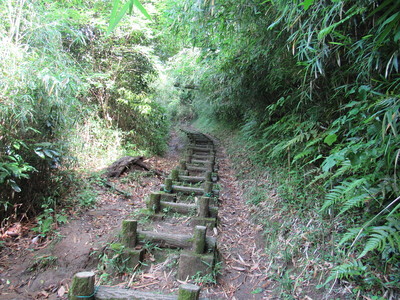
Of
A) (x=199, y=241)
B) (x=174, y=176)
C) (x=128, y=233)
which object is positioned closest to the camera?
(x=199, y=241)

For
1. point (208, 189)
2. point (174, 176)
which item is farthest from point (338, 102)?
point (174, 176)

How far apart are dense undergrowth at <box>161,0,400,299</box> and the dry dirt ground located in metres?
0.76

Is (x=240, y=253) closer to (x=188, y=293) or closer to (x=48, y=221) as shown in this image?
(x=188, y=293)

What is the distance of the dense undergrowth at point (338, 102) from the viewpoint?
1.58 metres

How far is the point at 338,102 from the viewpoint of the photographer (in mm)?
2434

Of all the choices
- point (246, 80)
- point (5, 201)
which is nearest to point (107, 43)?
point (246, 80)

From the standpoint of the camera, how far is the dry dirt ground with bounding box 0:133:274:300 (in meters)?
2.16

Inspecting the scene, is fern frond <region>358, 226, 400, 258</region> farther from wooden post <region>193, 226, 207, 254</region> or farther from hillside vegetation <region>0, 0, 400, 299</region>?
wooden post <region>193, 226, 207, 254</region>

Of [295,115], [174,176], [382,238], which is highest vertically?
[295,115]

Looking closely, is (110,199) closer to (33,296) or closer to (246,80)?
(33,296)

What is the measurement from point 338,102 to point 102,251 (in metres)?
3.01

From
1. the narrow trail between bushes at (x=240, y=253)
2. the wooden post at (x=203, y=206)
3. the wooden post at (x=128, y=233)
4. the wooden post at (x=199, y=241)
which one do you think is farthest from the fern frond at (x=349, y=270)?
the wooden post at (x=128, y=233)

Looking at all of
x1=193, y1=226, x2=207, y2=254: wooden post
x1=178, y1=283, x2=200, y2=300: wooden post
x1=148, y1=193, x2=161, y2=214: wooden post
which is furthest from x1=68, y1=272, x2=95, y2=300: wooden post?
x1=148, y1=193, x2=161, y2=214: wooden post

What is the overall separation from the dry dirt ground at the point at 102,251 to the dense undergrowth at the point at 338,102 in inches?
29.8
